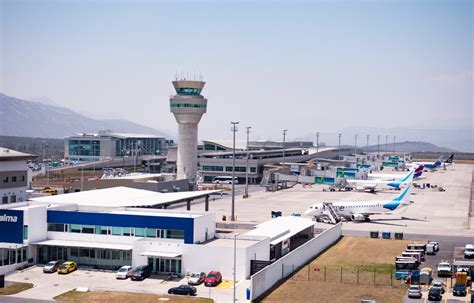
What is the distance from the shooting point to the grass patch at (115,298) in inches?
1864

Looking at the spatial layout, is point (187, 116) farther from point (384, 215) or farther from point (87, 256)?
point (87, 256)

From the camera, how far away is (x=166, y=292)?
165 ft

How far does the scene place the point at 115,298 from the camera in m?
47.9

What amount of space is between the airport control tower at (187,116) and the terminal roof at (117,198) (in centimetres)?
5413

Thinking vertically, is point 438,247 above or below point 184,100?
below

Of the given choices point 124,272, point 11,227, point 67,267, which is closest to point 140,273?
point 124,272

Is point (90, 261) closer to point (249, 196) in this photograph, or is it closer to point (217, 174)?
point (249, 196)

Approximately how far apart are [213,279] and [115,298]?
8297mm

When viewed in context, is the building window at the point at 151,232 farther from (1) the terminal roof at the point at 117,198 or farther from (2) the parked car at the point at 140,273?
(1) the terminal roof at the point at 117,198

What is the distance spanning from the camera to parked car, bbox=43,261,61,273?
5677 cm

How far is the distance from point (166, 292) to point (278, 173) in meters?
116

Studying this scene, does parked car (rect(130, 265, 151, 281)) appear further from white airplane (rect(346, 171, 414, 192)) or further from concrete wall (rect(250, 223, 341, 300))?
white airplane (rect(346, 171, 414, 192))

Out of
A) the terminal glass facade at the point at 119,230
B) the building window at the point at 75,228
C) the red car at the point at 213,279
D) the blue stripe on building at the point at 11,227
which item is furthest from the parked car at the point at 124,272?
the blue stripe on building at the point at 11,227

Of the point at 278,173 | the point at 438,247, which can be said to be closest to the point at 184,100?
the point at 278,173
